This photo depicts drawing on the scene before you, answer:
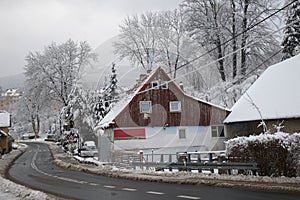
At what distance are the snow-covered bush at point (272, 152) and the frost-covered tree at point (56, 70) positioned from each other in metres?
42.7

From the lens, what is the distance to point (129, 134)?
31.6 meters

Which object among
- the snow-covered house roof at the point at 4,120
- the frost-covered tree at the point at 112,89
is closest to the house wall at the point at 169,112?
the frost-covered tree at the point at 112,89

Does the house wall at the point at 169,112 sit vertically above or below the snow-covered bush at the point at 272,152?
above

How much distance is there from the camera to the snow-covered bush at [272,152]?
1391cm

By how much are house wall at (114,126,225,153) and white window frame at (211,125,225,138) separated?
27 cm

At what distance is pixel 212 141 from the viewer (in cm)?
3375

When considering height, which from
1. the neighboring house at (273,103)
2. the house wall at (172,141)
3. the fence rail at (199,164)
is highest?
the neighboring house at (273,103)

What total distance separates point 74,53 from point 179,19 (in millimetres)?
25542

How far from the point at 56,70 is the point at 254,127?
124 feet

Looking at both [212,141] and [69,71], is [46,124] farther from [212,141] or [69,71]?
[212,141]

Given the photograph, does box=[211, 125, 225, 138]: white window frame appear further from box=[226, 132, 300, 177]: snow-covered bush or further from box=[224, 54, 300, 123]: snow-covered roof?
box=[226, 132, 300, 177]: snow-covered bush

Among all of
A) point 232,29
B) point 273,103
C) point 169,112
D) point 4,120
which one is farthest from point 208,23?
point 4,120

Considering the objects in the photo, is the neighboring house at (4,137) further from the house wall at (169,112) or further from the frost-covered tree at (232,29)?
the frost-covered tree at (232,29)

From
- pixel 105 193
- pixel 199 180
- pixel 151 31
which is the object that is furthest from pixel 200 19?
pixel 105 193
